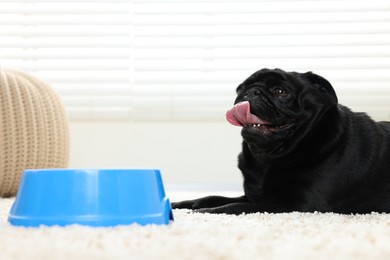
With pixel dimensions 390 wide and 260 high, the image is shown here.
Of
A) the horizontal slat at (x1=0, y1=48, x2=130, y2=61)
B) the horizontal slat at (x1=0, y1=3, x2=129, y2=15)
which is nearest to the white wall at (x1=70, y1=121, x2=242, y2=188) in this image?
the horizontal slat at (x1=0, y1=48, x2=130, y2=61)

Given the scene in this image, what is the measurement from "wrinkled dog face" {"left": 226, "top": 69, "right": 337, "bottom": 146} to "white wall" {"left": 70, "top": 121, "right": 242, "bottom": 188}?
1358 mm

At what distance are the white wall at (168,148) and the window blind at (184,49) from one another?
6 centimetres

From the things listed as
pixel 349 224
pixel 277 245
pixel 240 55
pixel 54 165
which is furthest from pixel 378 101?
pixel 277 245

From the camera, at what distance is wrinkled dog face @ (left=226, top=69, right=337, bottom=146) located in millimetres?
1532

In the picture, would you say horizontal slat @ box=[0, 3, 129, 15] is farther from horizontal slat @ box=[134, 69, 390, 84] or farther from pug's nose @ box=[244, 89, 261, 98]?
pug's nose @ box=[244, 89, 261, 98]

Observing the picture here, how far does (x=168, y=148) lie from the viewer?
296cm

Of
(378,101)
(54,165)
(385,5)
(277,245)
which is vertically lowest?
(54,165)

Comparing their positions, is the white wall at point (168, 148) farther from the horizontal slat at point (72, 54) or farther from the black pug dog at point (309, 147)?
the black pug dog at point (309, 147)

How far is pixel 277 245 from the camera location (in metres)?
0.88

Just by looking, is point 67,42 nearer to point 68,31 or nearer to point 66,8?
point 68,31

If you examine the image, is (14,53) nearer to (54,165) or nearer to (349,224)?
(54,165)

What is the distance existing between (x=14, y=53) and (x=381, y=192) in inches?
84.8

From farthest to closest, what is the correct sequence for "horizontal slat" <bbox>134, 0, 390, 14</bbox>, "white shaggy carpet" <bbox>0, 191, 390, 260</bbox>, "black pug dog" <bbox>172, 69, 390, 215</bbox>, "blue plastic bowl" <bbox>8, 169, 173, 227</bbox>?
"horizontal slat" <bbox>134, 0, 390, 14</bbox>
"black pug dog" <bbox>172, 69, 390, 215</bbox>
"blue plastic bowl" <bbox>8, 169, 173, 227</bbox>
"white shaggy carpet" <bbox>0, 191, 390, 260</bbox>

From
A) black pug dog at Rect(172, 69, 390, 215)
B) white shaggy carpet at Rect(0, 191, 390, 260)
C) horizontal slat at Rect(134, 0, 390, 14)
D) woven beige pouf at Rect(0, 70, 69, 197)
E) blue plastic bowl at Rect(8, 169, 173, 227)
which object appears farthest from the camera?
horizontal slat at Rect(134, 0, 390, 14)
